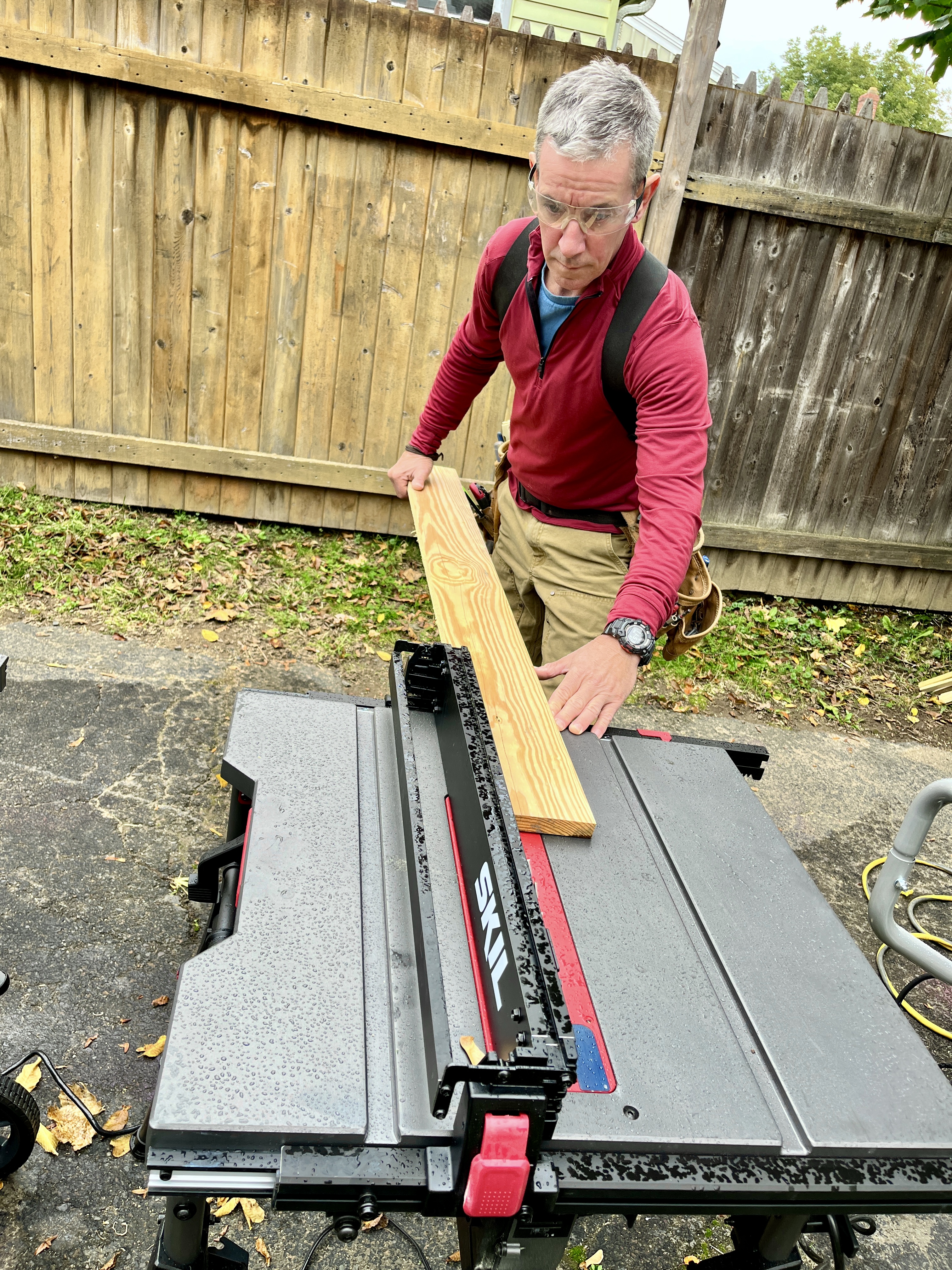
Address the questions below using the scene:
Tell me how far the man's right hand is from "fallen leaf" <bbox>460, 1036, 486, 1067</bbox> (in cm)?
215

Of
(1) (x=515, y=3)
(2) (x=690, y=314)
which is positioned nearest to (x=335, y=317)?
(2) (x=690, y=314)

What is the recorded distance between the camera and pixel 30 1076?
2367 mm

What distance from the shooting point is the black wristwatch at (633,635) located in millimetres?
1985

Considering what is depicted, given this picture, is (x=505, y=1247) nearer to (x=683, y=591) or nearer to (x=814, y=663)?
(x=683, y=591)

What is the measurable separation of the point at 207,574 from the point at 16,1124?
11.2ft

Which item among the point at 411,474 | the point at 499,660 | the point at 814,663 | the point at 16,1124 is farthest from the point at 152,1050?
the point at 814,663

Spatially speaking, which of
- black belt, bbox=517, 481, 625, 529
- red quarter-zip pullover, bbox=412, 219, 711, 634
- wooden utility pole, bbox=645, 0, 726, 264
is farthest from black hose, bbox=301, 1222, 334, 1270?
wooden utility pole, bbox=645, 0, 726, 264

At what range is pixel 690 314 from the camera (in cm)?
231

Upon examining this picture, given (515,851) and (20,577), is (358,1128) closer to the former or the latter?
(515,851)

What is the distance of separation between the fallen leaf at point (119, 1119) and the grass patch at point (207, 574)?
8.37 feet

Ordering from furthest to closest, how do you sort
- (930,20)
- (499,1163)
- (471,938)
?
1. (930,20)
2. (471,938)
3. (499,1163)

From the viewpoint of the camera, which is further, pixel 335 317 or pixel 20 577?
Answer: pixel 335 317

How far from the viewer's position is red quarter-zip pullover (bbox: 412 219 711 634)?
212 cm

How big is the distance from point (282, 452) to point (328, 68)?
1952mm
